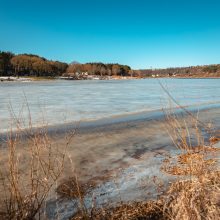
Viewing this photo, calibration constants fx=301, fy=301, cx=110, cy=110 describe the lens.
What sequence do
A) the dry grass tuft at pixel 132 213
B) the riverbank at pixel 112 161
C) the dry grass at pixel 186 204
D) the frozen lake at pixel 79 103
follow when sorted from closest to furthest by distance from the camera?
the dry grass at pixel 186 204, the dry grass tuft at pixel 132 213, the riverbank at pixel 112 161, the frozen lake at pixel 79 103

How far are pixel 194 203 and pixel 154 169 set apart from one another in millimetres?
2371

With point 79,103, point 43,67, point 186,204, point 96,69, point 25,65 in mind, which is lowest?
point 79,103

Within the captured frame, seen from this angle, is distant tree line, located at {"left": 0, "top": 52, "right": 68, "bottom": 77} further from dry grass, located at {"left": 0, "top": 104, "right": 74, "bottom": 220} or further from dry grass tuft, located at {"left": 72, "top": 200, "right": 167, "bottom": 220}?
dry grass tuft, located at {"left": 72, "top": 200, "right": 167, "bottom": 220}

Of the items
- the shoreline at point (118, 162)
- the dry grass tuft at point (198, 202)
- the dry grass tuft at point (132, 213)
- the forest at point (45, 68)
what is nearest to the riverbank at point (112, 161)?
the shoreline at point (118, 162)

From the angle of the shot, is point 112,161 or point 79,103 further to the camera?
point 79,103

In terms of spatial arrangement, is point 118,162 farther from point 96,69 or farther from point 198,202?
point 96,69

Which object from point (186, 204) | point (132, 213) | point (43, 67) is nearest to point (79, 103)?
point (132, 213)

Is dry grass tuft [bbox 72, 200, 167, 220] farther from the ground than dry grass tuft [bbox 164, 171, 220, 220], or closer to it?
closer to it

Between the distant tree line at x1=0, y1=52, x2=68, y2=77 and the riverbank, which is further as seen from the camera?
the distant tree line at x1=0, y1=52, x2=68, y2=77

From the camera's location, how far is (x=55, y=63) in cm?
13350

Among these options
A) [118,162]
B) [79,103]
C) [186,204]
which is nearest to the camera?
[186,204]

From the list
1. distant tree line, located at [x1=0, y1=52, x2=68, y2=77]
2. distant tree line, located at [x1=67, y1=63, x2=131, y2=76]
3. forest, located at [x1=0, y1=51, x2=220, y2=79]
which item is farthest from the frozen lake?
distant tree line, located at [x1=67, y1=63, x2=131, y2=76]

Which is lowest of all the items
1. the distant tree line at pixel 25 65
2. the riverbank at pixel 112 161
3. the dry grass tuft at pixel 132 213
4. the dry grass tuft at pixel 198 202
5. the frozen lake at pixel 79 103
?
the frozen lake at pixel 79 103

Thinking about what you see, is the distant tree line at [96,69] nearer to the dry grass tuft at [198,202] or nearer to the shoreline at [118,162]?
the shoreline at [118,162]
